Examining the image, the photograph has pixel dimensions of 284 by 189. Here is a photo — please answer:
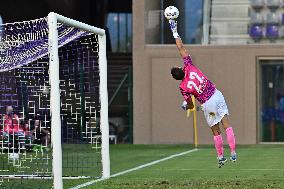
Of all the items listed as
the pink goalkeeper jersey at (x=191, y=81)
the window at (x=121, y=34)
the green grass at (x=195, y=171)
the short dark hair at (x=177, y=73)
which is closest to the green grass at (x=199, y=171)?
the green grass at (x=195, y=171)

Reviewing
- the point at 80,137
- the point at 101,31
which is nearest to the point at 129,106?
the point at 80,137

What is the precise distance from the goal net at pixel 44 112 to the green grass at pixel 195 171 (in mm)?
499

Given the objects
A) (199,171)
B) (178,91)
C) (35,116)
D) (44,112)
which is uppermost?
(178,91)

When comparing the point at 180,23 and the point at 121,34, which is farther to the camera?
the point at 121,34

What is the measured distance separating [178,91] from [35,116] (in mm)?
11166

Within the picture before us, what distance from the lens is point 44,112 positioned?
1627cm

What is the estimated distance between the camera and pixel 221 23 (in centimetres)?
2816

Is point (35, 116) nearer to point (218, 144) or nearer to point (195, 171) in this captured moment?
point (195, 171)

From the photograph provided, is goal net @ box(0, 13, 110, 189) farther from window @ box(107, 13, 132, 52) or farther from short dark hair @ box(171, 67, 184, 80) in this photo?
window @ box(107, 13, 132, 52)

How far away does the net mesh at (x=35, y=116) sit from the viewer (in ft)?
49.6

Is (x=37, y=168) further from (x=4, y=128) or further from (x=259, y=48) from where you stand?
(x=259, y=48)

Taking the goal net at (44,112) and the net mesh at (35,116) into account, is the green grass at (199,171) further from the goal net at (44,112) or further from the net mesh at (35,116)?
the net mesh at (35,116)

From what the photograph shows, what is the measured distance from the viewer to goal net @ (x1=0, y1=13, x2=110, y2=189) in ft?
44.8

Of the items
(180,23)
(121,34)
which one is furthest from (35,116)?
(121,34)
